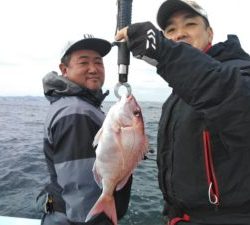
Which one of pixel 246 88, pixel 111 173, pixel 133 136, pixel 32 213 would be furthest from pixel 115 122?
pixel 32 213

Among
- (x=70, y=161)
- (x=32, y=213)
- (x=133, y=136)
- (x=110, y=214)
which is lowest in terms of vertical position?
(x=32, y=213)

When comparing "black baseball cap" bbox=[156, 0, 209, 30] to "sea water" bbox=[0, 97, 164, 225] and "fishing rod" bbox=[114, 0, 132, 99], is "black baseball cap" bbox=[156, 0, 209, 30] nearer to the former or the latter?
"fishing rod" bbox=[114, 0, 132, 99]

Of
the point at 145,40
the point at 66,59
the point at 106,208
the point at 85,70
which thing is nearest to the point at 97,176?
the point at 106,208

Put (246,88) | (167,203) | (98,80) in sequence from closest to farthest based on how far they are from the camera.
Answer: (246,88) < (167,203) < (98,80)

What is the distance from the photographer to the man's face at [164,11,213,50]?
358cm

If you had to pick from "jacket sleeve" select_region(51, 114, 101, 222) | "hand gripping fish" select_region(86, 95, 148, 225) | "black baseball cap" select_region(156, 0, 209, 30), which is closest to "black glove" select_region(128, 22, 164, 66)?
"hand gripping fish" select_region(86, 95, 148, 225)

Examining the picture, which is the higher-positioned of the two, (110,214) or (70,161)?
(70,161)

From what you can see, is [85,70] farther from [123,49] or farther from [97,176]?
[97,176]

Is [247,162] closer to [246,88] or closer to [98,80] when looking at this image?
[246,88]

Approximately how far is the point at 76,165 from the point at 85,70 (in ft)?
3.64

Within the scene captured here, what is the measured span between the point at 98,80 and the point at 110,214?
1.57m

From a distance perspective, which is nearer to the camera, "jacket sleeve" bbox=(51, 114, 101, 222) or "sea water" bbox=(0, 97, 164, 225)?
"jacket sleeve" bbox=(51, 114, 101, 222)

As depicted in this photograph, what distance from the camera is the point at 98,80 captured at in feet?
13.5

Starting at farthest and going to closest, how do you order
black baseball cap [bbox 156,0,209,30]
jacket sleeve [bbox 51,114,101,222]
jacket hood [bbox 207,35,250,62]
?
black baseball cap [bbox 156,0,209,30]
jacket sleeve [bbox 51,114,101,222]
jacket hood [bbox 207,35,250,62]
